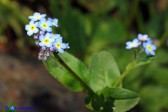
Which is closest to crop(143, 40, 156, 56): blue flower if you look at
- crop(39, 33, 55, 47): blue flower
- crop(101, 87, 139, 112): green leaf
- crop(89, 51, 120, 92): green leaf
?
crop(101, 87, 139, 112): green leaf

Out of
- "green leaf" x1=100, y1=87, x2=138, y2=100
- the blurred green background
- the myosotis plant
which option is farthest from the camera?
the blurred green background

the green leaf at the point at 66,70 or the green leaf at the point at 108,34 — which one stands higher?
the green leaf at the point at 108,34

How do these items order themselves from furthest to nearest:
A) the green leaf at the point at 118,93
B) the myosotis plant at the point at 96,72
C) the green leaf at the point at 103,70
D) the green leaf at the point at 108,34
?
1. the green leaf at the point at 108,34
2. the green leaf at the point at 103,70
3. the green leaf at the point at 118,93
4. the myosotis plant at the point at 96,72

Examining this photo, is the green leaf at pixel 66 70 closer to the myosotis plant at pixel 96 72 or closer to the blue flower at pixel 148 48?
the myosotis plant at pixel 96 72

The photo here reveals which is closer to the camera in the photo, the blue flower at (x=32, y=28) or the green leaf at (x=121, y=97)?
the blue flower at (x=32, y=28)

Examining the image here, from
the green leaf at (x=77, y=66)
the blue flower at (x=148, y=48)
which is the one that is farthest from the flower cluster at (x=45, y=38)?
the blue flower at (x=148, y=48)

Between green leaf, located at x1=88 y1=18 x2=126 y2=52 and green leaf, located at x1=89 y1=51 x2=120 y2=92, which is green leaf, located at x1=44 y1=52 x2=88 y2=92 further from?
green leaf, located at x1=88 y1=18 x2=126 y2=52

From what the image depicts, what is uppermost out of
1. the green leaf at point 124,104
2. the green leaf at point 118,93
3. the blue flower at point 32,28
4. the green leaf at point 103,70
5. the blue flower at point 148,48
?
the green leaf at point 103,70
